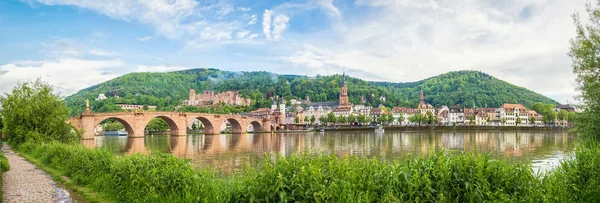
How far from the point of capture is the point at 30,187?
1041 cm

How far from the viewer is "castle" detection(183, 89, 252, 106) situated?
165500 mm

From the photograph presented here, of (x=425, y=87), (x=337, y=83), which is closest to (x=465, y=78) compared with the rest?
(x=425, y=87)

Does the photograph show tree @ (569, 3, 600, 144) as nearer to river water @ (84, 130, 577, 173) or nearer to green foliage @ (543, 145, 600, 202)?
river water @ (84, 130, 577, 173)

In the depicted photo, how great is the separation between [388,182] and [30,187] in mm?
9053

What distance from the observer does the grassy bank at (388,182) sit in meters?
5.42

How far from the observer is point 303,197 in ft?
17.3

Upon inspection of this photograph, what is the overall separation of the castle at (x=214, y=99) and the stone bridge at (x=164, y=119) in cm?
7416

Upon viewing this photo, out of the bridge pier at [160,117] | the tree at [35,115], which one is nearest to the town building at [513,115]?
the bridge pier at [160,117]

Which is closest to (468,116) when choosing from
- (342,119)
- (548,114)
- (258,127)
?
(548,114)

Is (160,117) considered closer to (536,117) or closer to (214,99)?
(536,117)

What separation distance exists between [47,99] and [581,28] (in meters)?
28.1

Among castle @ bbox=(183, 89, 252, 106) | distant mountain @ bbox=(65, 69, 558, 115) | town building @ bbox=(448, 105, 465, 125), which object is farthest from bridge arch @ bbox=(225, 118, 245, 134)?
castle @ bbox=(183, 89, 252, 106)

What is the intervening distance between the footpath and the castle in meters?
149

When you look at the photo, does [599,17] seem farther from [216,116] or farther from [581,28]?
[216,116]
